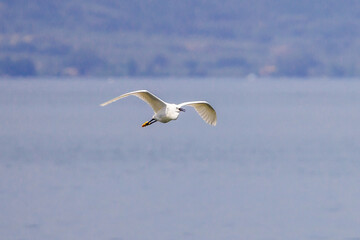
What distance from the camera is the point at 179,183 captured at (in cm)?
4653

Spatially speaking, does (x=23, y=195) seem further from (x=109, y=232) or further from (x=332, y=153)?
(x=332, y=153)

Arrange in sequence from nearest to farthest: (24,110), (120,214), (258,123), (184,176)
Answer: (120,214), (184,176), (258,123), (24,110)

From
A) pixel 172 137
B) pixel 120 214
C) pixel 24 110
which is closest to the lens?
pixel 120 214

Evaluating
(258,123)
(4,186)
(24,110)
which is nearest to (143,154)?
(4,186)

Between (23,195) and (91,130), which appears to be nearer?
(23,195)

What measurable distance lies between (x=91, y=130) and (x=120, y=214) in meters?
45.9

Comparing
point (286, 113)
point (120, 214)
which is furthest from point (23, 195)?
point (286, 113)

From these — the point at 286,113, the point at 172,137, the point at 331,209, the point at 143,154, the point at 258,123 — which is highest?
the point at 286,113

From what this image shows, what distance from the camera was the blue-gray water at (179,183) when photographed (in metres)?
35.9

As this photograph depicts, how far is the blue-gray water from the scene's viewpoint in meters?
35.9

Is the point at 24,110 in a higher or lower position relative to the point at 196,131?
higher

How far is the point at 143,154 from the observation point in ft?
200

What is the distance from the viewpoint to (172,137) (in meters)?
76.1

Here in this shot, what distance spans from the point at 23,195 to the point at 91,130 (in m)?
40.2
